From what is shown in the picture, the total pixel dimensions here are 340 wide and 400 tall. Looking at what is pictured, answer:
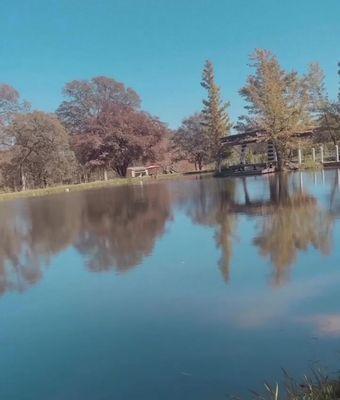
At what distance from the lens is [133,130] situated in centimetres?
3488

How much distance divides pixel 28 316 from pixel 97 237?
433 centimetres

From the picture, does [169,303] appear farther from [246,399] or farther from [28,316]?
[246,399]

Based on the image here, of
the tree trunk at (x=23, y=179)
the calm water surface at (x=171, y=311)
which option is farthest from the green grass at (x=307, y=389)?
the tree trunk at (x=23, y=179)

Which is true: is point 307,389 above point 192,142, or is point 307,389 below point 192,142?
below

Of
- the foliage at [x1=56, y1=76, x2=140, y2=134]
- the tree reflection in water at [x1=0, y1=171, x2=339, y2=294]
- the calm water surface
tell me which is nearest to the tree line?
the foliage at [x1=56, y1=76, x2=140, y2=134]

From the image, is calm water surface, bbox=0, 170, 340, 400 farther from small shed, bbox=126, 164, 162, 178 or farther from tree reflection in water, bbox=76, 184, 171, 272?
small shed, bbox=126, 164, 162, 178

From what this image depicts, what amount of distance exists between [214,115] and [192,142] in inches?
332

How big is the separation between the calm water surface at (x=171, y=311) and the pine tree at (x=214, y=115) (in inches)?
1086

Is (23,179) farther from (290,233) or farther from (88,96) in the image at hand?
(290,233)

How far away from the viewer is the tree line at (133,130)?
95.6 feet

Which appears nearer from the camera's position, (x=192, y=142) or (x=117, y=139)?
(x=117, y=139)

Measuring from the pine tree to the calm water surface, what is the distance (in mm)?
27590

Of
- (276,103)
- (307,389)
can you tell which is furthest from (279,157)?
(307,389)

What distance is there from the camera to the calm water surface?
9.47 ft
